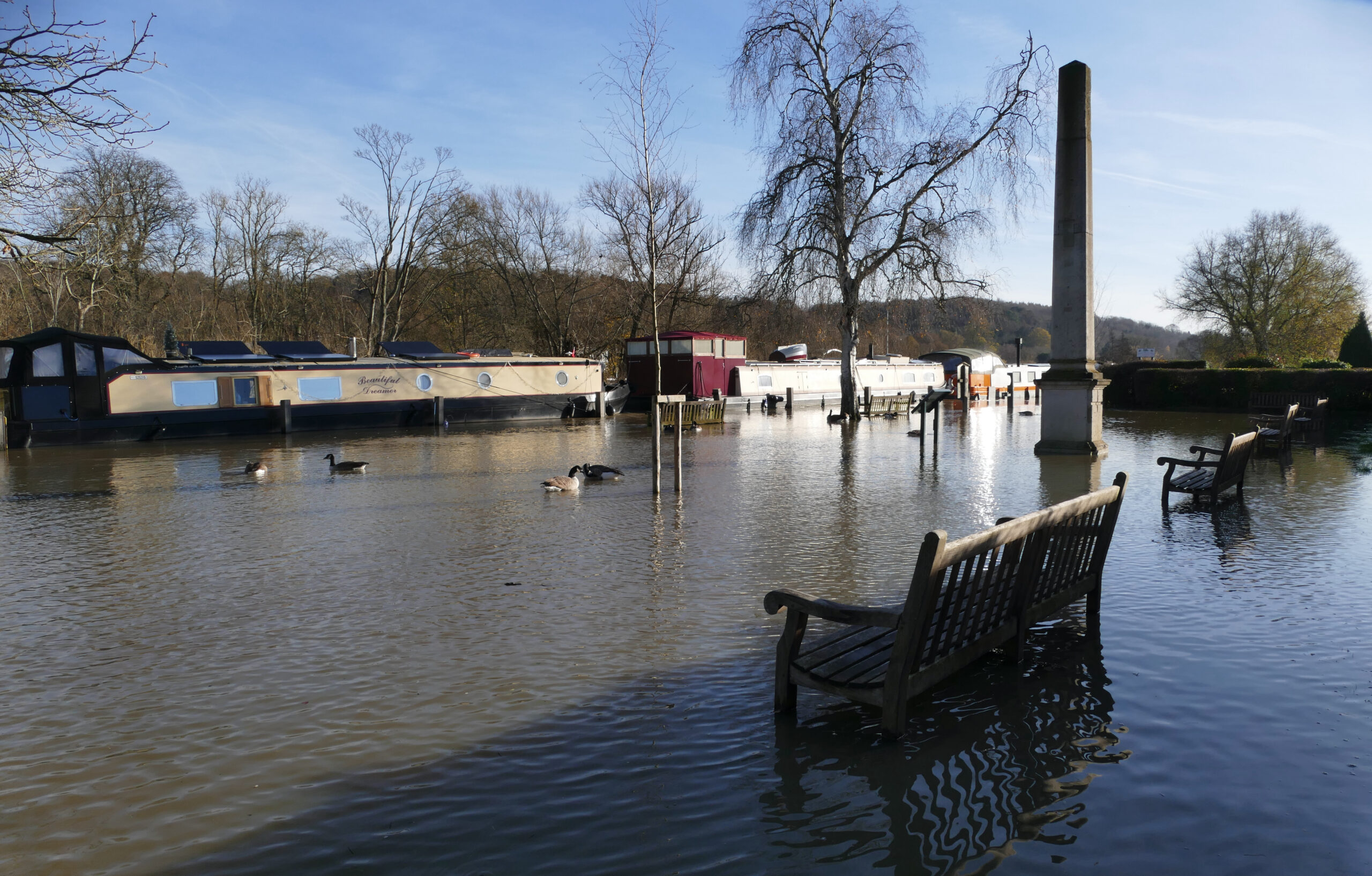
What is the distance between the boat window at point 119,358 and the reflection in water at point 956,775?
26.2 m

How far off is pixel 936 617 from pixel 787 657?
2.55 ft

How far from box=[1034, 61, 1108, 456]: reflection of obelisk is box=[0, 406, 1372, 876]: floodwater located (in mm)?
6386

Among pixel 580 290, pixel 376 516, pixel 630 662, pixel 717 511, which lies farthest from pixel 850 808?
pixel 580 290

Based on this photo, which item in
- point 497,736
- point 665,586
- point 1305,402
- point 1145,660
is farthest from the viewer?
point 1305,402

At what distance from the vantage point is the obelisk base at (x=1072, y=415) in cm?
1669

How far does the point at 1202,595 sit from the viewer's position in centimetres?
691

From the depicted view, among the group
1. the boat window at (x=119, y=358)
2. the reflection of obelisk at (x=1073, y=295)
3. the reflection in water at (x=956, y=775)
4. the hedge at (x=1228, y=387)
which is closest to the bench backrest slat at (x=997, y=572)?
the reflection in water at (x=956, y=775)

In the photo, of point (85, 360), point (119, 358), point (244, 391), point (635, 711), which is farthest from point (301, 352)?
point (635, 711)

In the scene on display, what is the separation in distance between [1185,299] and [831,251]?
136 ft

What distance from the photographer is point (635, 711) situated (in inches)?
190

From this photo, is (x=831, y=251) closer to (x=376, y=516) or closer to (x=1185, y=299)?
(x=376, y=516)

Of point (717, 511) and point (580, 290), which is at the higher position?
point (580, 290)

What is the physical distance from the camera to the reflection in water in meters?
3.47

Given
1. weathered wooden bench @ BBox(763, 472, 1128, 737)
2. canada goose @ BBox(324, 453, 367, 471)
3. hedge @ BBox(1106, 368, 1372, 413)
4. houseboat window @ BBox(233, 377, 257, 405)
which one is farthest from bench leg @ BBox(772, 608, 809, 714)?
hedge @ BBox(1106, 368, 1372, 413)
